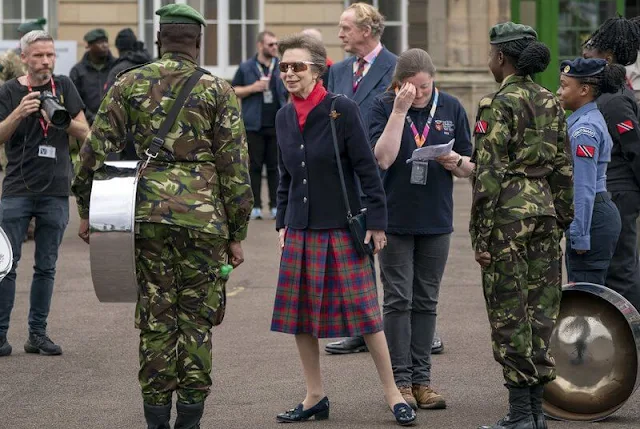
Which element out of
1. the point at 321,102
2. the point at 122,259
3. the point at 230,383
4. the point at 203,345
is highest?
the point at 321,102

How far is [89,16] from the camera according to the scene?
2342cm

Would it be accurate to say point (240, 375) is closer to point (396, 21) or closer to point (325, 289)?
point (325, 289)

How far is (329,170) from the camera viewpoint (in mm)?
7195

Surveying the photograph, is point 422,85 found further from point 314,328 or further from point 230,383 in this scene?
point 230,383

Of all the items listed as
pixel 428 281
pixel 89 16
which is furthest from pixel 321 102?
pixel 89 16

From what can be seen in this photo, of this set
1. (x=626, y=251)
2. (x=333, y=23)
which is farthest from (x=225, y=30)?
(x=626, y=251)

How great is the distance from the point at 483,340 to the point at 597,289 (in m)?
2.26

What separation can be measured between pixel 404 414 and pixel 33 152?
3.06 metres

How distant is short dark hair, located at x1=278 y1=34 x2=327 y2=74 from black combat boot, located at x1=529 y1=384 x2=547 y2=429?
184cm

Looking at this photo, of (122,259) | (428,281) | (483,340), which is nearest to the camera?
(122,259)

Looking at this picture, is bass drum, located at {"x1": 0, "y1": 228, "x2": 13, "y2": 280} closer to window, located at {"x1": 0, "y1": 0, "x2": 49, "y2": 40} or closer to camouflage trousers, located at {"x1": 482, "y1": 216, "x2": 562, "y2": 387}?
camouflage trousers, located at {"x1": 482, "y1": 216, "x2": 562, "y2": 387}

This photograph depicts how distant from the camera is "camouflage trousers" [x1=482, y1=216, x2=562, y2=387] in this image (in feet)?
22.1

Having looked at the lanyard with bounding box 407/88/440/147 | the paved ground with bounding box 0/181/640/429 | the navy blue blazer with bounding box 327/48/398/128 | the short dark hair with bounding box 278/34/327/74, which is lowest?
the paved ground with bounding box 0/181/640/429

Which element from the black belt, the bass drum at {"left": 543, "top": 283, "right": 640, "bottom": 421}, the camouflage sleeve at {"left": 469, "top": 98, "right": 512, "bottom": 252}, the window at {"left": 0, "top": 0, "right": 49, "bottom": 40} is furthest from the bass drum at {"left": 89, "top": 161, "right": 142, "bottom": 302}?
the window at {"left": 0, "top": 0, "right": 49, "bottom": 40}
